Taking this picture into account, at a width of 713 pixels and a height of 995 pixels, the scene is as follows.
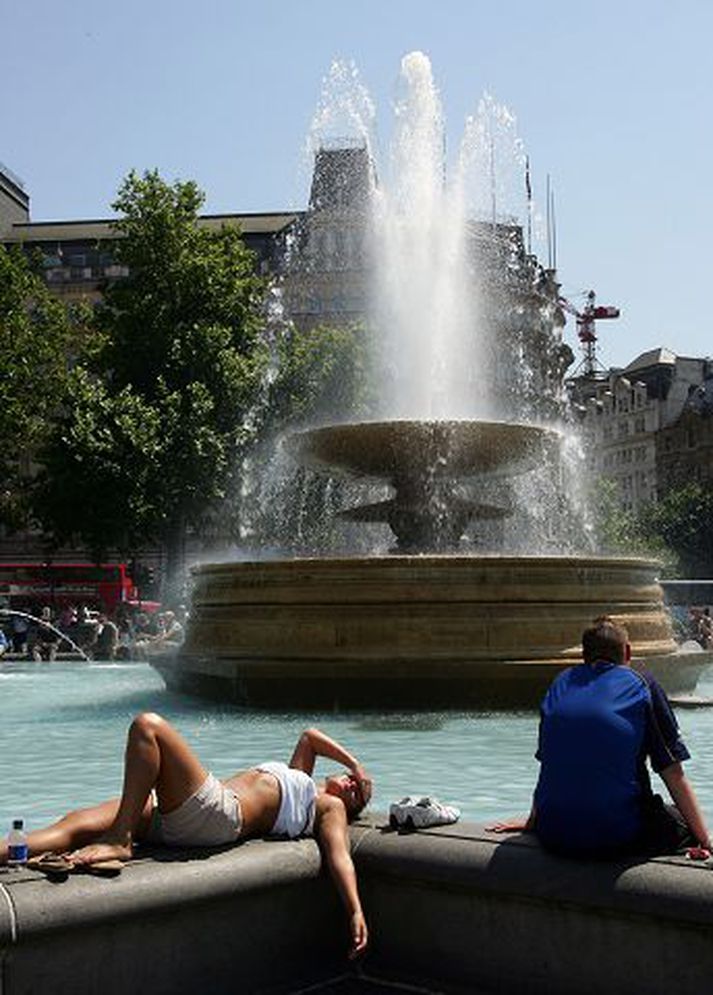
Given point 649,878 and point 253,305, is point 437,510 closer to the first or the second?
point 649,878

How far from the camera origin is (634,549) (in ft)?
186

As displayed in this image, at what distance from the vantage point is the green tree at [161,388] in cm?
3741

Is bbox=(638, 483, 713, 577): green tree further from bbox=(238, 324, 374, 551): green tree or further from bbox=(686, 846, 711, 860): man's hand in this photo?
bbox=(686, 846, 711, 860): man's hand

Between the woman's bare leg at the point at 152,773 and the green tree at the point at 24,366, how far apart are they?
36285 mm

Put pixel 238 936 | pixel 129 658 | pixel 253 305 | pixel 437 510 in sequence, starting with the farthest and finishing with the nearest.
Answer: pixel 253 305
pixel 129 658
pixel 437 510
pixel 238 936

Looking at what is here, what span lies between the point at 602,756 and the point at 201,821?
1.21 m

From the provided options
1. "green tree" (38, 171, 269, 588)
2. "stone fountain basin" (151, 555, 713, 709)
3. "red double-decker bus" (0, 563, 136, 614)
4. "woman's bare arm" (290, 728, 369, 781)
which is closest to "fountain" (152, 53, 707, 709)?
"stone fountain basin" (151, 555, 713, 709)

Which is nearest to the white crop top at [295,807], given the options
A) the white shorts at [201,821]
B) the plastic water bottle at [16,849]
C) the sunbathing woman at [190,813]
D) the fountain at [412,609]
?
the sunbathing woman at [190,813]

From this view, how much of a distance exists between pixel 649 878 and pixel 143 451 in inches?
1335

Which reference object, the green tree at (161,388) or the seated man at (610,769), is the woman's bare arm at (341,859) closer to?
the seated man at (610,769)

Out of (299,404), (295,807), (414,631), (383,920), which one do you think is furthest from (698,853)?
(299,404)

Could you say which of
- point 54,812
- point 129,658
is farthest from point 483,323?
point 54,812

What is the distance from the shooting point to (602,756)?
4105 millimetres

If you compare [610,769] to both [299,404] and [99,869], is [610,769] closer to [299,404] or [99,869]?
[99,869]
